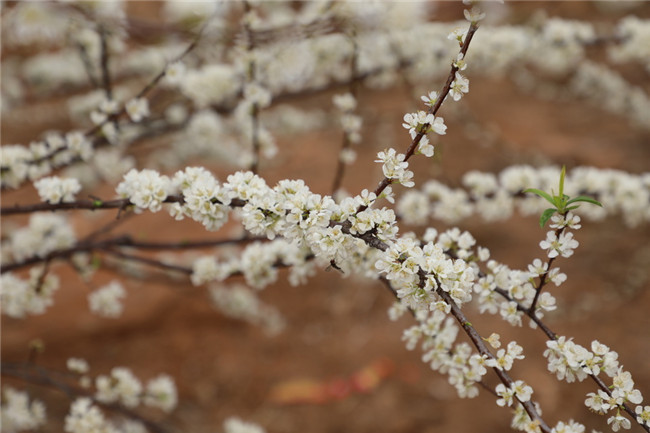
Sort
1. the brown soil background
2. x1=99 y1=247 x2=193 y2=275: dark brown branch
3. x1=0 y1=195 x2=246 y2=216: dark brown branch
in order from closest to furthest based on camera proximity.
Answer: x1=0 y1=195 x2=246 y2=216: dark brown branch, x1=99 y1=247 x2=193 y2=275: dark brown branch, the brown soil background

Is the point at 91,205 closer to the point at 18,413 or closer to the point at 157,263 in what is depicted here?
the point at 157,263

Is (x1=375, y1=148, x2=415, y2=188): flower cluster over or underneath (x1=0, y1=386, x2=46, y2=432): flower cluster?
over

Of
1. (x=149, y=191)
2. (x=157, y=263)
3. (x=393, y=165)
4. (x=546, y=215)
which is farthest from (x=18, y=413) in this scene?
(x=546, y=215)

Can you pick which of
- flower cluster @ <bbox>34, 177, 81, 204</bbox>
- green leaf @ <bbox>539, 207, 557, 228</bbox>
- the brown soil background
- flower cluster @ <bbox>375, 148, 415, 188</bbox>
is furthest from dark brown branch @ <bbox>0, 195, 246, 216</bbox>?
the brown soil background

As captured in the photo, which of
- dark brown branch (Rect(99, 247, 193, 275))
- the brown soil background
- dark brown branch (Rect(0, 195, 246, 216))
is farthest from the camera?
the brown soil background

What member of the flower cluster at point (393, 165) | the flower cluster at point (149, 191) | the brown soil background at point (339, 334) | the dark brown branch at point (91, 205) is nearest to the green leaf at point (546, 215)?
the flower cluster at point (393, 165)

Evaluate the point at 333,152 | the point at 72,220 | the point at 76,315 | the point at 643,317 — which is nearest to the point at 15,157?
the point at 76,315

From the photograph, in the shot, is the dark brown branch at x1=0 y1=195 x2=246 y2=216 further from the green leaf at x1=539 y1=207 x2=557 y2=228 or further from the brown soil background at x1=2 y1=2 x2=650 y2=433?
the brown soil background at x1=2 y1=2 x2=650 y2=433

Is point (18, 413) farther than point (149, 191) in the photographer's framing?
Yes
